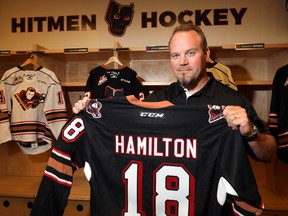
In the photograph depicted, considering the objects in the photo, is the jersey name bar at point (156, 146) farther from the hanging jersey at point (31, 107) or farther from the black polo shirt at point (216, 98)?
the hanging jersey at point (31, 107)

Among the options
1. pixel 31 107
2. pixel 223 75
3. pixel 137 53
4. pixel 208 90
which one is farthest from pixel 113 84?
pixel 208 90

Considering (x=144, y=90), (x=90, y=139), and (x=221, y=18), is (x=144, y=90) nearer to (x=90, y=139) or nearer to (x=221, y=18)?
(x=221, y=18)

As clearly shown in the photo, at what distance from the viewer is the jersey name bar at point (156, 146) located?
120 cm

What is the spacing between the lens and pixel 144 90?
2488 millimetres

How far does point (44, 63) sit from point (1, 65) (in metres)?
0.63

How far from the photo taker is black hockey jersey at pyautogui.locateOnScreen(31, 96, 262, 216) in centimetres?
116

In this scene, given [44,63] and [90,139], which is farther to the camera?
[44,63]

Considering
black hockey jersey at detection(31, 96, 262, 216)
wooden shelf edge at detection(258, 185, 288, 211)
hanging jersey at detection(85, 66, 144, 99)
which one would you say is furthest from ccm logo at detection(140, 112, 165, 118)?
wooden shelf edge at detection(258, 185, 288, 211)

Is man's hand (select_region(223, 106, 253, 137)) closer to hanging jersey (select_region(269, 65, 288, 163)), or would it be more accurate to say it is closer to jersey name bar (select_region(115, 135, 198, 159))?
jersey name bar (select_region(115, 135, 198, 159))

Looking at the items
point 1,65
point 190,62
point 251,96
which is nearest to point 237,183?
point 190,62

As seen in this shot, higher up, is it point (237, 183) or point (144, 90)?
point (144, 90)

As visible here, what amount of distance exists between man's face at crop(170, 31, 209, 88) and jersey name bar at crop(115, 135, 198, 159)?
1.07 feet

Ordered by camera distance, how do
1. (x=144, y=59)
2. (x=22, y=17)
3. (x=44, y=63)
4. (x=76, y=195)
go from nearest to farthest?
(x=76, y=195) < (x=44, y=63) < (x=144, y=59) < (x=22, y=17)

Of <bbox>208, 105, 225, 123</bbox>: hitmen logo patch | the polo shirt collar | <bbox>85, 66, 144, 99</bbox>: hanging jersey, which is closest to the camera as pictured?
<bbox>208, 105, 225, 123</bbox>: hitmen logo patch
